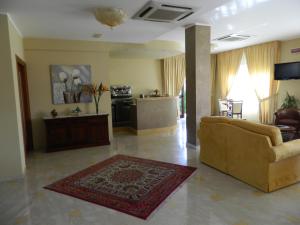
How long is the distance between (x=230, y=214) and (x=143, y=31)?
394cm

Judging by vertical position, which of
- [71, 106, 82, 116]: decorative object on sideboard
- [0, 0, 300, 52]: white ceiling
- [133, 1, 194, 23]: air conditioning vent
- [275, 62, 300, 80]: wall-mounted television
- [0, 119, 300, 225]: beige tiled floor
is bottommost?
[0, 119, 300, 225]: beige tiled floor

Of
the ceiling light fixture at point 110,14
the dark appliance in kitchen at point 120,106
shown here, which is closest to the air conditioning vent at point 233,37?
the dark appliance in kitchen at point 120,106

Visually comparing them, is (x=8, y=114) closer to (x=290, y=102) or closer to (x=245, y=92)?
(x=290, y=102)

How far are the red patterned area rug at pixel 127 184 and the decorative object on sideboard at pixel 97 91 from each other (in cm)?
210

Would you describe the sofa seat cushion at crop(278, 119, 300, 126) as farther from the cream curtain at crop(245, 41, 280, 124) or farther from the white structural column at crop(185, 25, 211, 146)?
the white structural column at crop(185, 25, 211, 146)

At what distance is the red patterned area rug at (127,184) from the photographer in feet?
9.35

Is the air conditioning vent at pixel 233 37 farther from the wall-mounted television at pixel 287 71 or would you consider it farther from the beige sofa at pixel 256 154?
the beige sofa at pixel 256 154

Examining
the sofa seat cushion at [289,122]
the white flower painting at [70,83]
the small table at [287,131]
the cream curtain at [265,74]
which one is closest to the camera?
the small table at [287,131]

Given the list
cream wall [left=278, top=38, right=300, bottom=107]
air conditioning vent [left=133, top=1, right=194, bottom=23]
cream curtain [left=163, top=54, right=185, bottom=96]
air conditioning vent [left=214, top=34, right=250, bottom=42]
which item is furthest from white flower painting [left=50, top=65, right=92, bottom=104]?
cream wall [left=278, top=38, right=300, bottom=107]

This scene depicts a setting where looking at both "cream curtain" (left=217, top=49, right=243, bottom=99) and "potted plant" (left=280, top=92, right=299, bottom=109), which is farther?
"cream curtain" (left=217, top=49, right=243, bottom=99)

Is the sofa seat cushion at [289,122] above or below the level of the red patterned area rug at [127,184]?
above

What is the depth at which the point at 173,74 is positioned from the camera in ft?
28.8

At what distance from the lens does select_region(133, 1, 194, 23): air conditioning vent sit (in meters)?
3.49

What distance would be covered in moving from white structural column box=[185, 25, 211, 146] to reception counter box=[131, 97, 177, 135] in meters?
2.11
